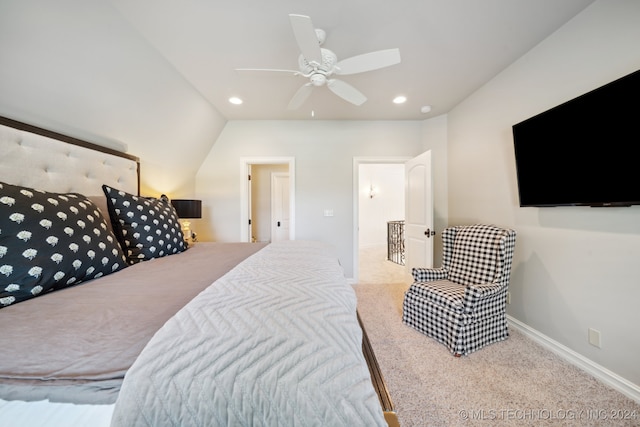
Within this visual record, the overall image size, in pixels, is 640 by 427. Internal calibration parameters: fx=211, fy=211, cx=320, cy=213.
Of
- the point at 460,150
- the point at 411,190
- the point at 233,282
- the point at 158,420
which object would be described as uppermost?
the point at 460,150

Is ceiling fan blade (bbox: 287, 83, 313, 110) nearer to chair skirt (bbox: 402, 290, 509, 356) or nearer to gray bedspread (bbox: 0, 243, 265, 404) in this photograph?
gray bedspread (bbox: 0, 243, 265, 404)

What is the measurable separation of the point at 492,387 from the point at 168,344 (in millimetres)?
1964

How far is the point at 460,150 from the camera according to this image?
2.80 meters

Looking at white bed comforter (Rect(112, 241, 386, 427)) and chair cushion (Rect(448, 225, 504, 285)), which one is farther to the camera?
chair cushion (Rect(448, 225, 504, 285))

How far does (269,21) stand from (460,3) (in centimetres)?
132

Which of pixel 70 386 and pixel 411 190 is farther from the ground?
pixel 411 190

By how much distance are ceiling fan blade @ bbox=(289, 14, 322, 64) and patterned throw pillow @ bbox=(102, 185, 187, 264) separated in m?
1.60

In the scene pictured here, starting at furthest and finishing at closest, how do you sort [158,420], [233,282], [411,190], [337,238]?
1. [337,238]
2. [411,190]
3. [233,282]
4. [158,420]

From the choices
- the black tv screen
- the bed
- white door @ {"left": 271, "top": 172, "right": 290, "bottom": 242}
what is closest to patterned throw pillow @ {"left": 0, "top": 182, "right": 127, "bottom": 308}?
the bed

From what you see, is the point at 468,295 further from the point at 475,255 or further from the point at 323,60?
the point at 323,60

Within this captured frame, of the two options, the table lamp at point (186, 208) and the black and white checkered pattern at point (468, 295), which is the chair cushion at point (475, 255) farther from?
the table lamp at point (186, 208)

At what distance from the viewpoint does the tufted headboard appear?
128 centimetres

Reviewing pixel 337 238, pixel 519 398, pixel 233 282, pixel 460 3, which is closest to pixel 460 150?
pixel 460 3

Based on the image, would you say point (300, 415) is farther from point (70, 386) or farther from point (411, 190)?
point (411, 190)
